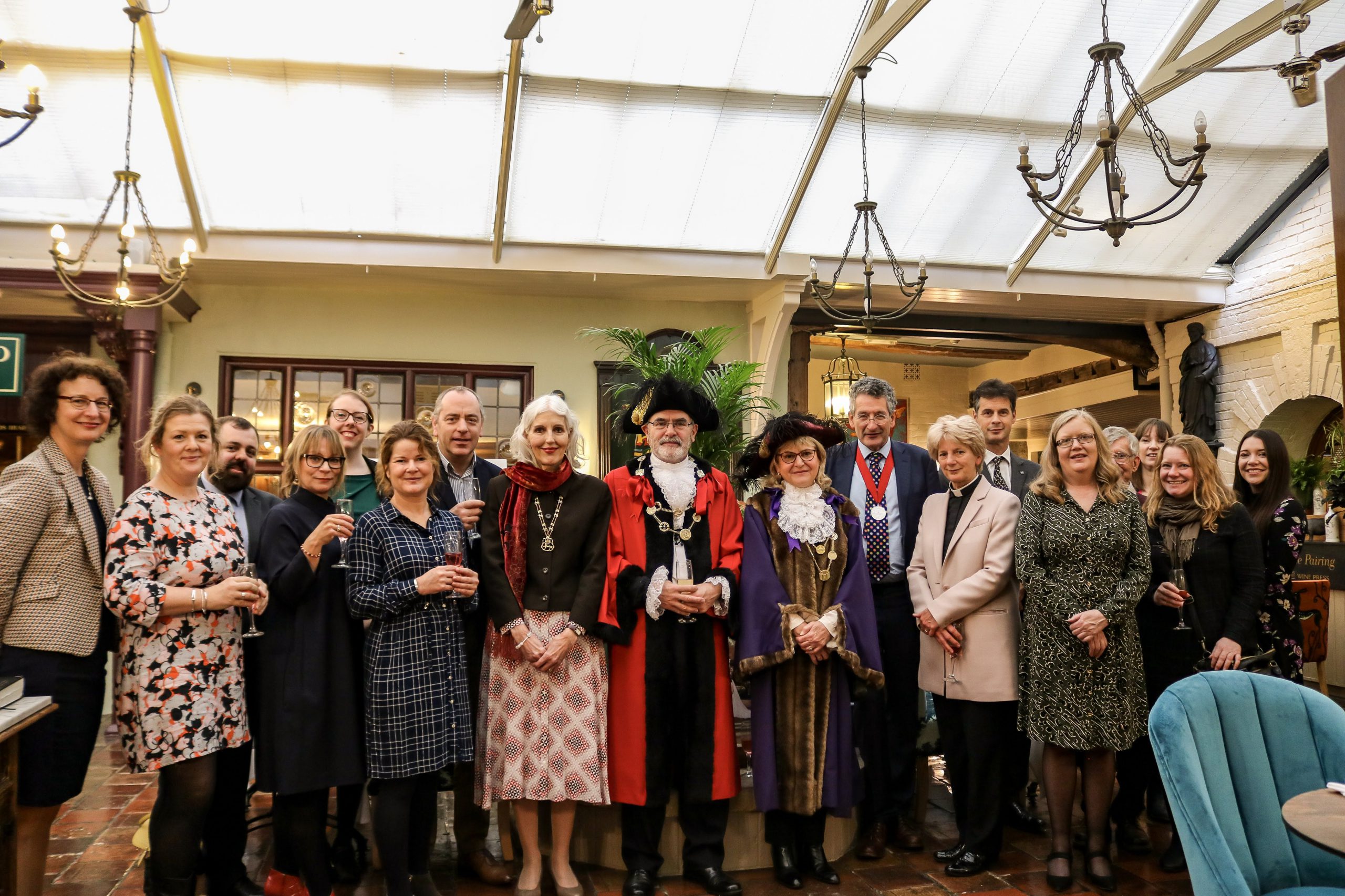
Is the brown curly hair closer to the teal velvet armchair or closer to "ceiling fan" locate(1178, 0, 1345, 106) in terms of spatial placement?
the teal velvet armchair

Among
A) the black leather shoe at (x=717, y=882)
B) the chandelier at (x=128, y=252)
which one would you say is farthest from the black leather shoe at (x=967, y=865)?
the chandelier at (x=128, y=252)

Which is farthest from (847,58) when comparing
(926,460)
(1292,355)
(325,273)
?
(1292,355)

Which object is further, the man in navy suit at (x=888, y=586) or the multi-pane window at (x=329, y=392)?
the multi-pane window at (x=329, y=392)

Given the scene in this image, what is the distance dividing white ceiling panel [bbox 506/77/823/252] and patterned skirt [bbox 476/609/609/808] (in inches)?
176

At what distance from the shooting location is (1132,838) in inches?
139

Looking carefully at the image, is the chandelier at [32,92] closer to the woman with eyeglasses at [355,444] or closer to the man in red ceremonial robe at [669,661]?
the woman with eyeglasses at [355,444]

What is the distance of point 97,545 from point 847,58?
5495 millimetres

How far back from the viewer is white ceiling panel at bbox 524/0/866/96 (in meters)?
6.00

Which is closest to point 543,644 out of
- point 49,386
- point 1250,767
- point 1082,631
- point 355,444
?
point 355,444

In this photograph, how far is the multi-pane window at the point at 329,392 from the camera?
7.64 meters

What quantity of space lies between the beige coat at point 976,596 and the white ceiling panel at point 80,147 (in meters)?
5.79

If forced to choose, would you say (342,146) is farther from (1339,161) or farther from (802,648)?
(1339,161)

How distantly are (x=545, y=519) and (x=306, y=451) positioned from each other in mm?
805

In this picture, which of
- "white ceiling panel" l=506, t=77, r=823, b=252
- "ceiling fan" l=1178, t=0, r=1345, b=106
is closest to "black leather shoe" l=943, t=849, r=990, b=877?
"ceiling fan" l=1178, t=0, r=1345, b=106
